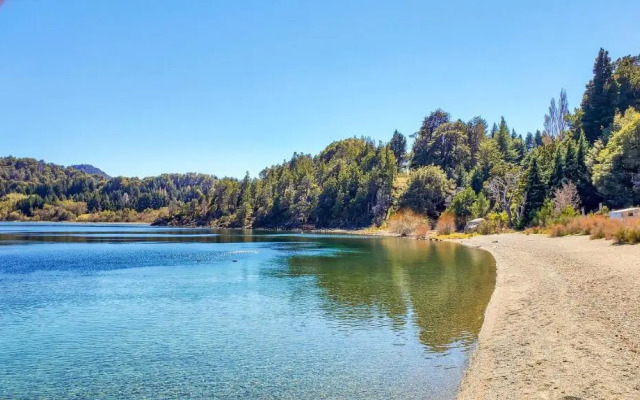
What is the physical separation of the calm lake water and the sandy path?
1351 mm

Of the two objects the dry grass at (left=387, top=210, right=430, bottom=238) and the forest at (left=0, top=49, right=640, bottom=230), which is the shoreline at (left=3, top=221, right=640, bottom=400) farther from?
the dry grass at (left=387, top=210, right=430, bottom=238)

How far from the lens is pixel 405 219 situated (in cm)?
14338

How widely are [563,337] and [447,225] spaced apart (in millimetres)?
102646

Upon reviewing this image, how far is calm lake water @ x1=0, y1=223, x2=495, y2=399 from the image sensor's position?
16.5 metres

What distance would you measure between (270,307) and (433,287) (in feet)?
45.9

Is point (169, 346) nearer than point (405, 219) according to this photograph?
Yes

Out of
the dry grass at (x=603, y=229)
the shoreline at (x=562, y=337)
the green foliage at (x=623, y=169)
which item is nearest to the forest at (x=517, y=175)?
the green foliage at (x=623, y=169)

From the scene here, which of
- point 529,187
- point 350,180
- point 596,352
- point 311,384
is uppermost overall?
point 350,180

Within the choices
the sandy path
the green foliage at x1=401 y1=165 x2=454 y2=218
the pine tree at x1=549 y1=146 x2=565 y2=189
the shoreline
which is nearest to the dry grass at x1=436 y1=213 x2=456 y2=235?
the pine tree at x1=549 y1=146 x2=565 y2=189

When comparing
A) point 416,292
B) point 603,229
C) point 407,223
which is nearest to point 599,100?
point 407,223

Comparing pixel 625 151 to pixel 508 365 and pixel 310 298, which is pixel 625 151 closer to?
pixel 310 298

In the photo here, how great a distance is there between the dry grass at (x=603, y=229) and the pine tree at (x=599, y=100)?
7050cm

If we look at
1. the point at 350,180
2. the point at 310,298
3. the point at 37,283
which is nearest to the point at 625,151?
the point at 310,298

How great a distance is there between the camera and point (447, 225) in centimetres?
11825
